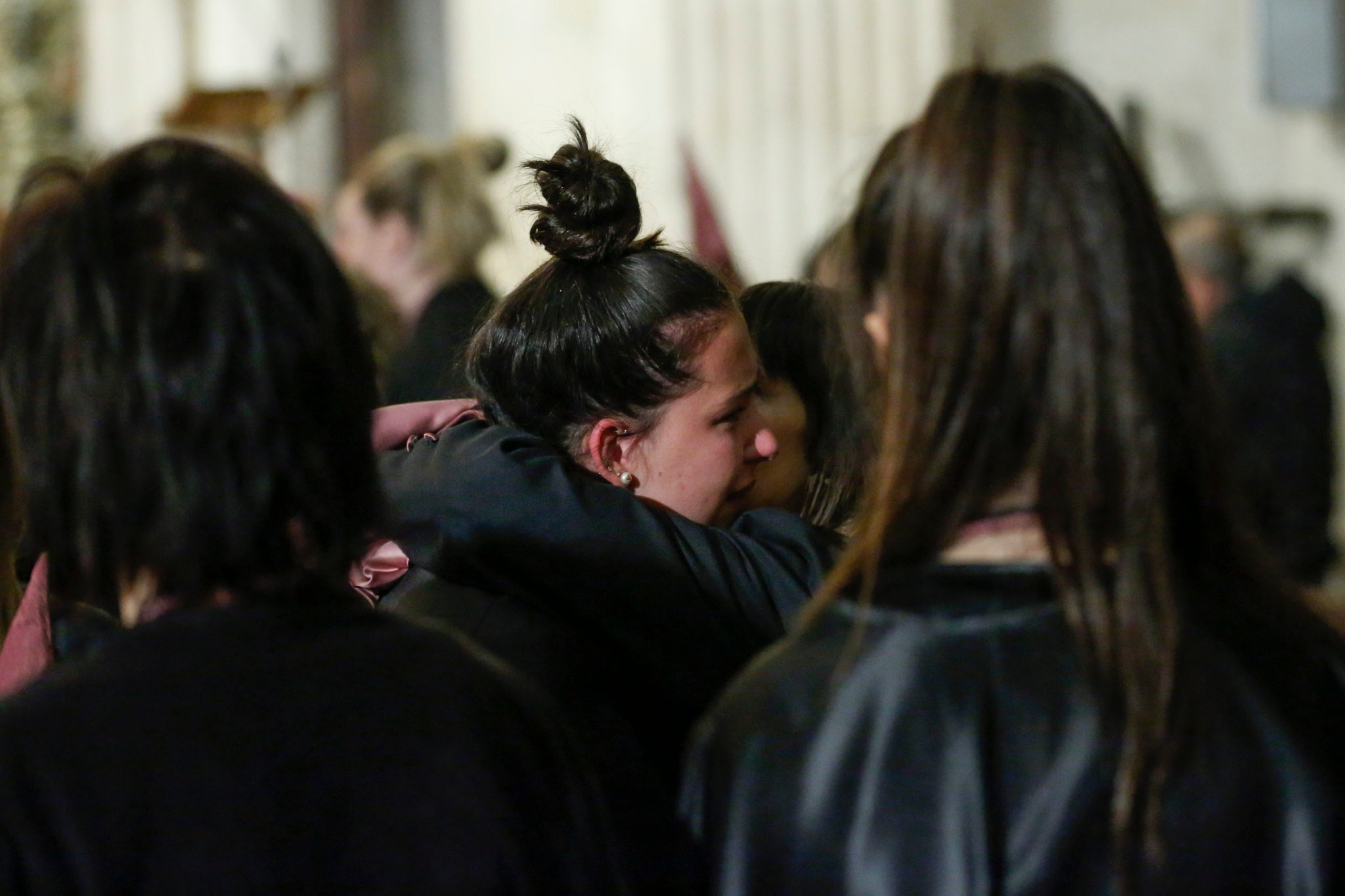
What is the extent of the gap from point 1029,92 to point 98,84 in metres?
8.73

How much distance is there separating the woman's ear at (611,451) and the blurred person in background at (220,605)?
31.3 inches

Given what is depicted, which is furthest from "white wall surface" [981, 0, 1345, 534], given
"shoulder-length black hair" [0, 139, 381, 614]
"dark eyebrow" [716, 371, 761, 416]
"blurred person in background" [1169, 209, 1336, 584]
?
"shoulder-length black hair" [0, 139, 381, 614]

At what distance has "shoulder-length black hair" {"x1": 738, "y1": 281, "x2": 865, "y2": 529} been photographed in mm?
2346

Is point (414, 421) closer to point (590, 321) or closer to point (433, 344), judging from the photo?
point (590, 321)

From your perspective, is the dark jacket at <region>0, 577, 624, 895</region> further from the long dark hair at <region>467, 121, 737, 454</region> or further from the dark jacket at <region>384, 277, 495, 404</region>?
the dark jacket at <region>384, 277, 495, 404</region>

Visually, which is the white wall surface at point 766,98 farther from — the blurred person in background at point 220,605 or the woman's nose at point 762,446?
the blurred person in background at point 220,605

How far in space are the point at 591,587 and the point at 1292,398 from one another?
3673 millimetres

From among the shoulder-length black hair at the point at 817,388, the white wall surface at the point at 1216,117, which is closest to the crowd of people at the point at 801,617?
the shoulder-length black hair at the point at 817,388

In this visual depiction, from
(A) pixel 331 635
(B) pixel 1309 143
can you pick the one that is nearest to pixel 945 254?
(A) pixel 331 635

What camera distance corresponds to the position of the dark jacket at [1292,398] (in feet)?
16.3

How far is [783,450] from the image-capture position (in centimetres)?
227

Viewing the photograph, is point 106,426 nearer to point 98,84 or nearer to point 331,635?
point 331,635

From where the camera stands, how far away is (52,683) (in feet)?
4.14

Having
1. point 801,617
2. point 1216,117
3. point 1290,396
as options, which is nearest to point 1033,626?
point 801,617
